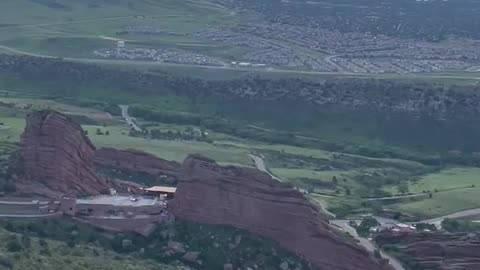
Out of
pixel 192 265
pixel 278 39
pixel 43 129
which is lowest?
pixel 192 265

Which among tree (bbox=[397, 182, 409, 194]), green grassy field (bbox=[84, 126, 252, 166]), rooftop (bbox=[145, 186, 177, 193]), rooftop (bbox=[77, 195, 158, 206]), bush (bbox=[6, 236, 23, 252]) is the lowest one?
bush (bbox=[6, 236, 23, 252])

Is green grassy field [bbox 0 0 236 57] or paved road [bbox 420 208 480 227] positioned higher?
green grassy field [bbox 0 0 236 57]

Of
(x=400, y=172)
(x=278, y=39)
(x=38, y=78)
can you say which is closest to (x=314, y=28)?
(x=278, y=39)

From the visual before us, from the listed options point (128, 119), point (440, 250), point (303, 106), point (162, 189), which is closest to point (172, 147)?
point (128, 119)

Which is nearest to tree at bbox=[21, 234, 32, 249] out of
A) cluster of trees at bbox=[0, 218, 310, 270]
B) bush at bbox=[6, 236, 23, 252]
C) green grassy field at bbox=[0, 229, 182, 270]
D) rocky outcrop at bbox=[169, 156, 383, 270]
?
green grassy field at bbox=[0, 229, 182, 270]

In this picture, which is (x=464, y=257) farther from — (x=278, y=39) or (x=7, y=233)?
(x=278, y=39)

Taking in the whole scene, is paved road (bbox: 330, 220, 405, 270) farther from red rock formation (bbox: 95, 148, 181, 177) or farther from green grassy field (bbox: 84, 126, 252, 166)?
green grassy field (bbox: 84, 126, 252, 166)
